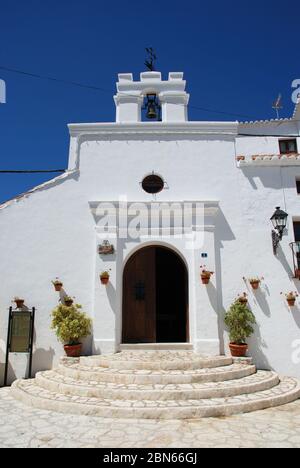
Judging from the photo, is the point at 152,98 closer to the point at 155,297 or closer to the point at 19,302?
the point at 155,297

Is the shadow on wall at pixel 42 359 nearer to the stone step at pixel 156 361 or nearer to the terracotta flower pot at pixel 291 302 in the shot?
the stone step at pixel 156 361

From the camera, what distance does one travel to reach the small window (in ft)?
41.9

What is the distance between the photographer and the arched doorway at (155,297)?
9.43m

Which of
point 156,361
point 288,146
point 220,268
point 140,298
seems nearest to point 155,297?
point 140,298

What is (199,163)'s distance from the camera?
1005 centimetres

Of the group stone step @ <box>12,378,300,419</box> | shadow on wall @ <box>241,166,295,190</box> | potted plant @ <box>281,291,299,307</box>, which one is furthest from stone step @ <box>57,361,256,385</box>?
shadow on wall @ <box>241,166,295,190</box>

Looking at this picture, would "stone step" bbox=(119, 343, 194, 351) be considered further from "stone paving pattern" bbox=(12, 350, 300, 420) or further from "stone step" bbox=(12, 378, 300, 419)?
"stone step" bbox=(12, 378, 300, 419)

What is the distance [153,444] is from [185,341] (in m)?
5.01

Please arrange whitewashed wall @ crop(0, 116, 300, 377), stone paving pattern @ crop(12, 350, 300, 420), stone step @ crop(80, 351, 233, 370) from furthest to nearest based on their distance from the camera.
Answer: whitewashed wall @ crop(0, 116, 300, 377) < stone step @ crop(80, 351, 233, 370) < stone paving pattern @ crop(12, 350, 300, 420)

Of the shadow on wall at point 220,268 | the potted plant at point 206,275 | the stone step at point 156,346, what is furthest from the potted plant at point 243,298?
the stone step at point 156,346

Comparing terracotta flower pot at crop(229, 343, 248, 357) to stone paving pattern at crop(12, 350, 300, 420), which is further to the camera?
terracotta flower pot at crop(229, 343, 248, 357)

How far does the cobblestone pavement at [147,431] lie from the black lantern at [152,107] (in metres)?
8.86

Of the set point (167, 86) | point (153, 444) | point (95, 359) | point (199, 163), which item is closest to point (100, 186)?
point (199, 163)

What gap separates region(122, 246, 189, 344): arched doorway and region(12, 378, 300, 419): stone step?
10.3 feet
